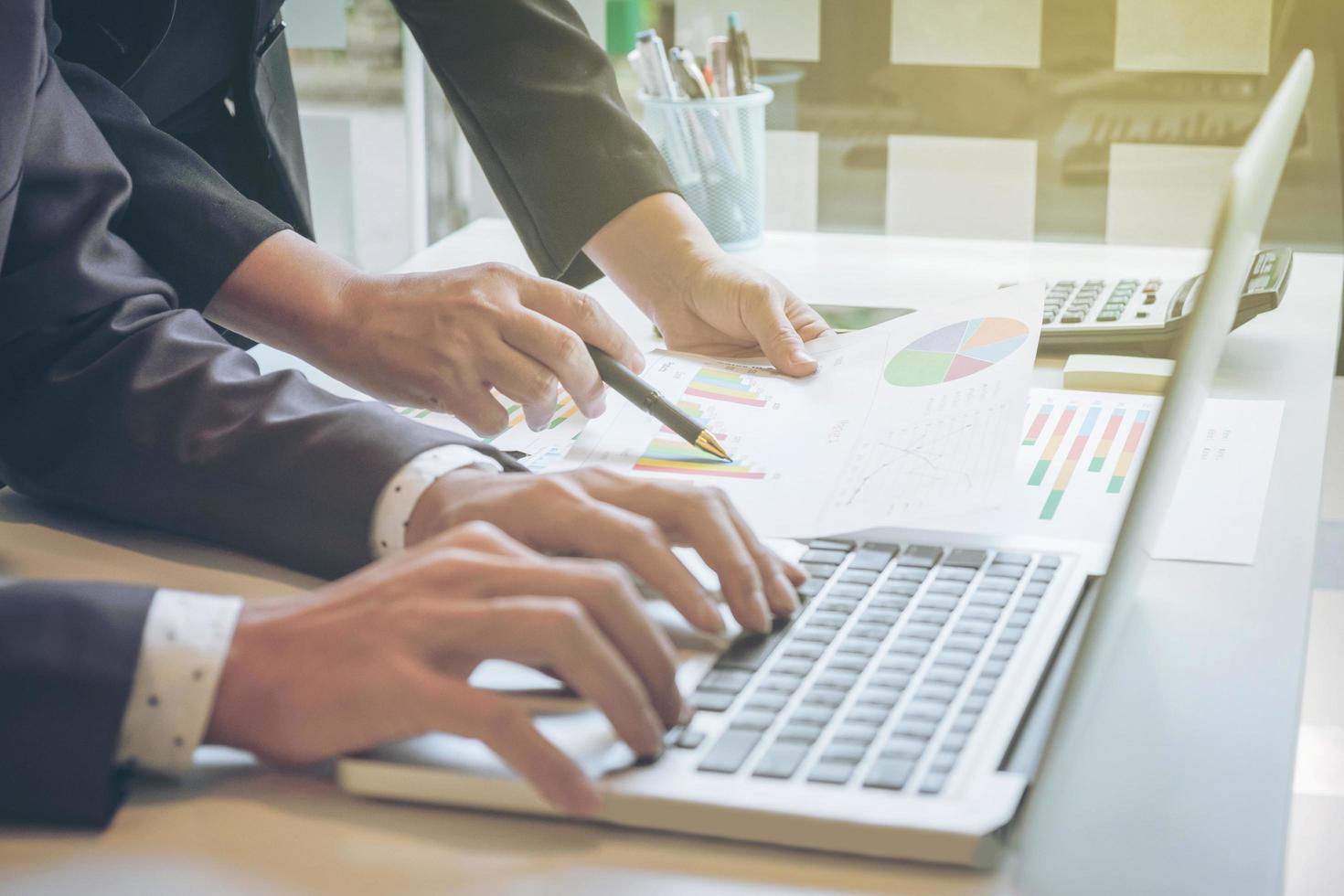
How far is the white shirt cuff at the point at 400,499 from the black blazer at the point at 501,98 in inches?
17.8

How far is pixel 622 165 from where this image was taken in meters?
1.08

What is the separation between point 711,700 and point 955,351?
40 centimetres

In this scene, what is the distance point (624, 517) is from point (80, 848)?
23 centimetres

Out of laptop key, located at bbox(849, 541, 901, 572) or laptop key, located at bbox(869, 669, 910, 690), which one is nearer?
laptop key, located at bbox(869, 669, 910, 690)

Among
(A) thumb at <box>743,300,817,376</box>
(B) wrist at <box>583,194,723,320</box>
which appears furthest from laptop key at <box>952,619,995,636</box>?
(B) wrist at <box>583,194,723,320</box>

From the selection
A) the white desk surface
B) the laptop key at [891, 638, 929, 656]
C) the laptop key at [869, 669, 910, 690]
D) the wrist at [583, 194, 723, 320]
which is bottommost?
the white desk surface

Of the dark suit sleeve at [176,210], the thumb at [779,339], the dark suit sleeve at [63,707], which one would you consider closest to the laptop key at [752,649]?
the dark suit sleeve at [63,707]

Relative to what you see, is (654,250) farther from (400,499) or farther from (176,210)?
(400,499)

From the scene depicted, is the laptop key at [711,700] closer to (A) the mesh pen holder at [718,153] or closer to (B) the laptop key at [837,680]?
(B) the laptop key at [837,680]

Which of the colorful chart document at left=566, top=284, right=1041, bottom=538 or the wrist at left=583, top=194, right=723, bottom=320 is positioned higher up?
the wrist at left=583, top=194, right=723, bottom=320

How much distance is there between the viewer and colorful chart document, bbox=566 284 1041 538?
69 cm

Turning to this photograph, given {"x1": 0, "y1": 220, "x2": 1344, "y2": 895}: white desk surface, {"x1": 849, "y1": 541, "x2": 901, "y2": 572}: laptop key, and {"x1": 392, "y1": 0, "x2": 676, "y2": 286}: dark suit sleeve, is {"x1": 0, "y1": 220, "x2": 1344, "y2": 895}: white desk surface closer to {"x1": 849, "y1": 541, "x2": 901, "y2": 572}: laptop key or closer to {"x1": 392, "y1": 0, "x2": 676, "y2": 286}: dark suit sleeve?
{"x1": 849, "y1": 541, "x2": 901, "y2": 572}: laptop key

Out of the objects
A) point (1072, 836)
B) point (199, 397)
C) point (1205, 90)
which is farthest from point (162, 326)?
point (1205, 90)

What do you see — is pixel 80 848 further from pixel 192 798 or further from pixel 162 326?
pixel 162 326
